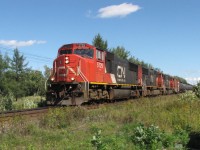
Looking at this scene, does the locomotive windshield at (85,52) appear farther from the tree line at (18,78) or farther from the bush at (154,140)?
the tree line at (18,78)

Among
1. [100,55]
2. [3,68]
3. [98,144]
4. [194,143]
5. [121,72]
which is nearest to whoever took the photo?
[98,144]

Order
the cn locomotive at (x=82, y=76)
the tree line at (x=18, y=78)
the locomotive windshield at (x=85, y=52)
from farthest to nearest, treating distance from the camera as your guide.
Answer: the tree line at (x=18, y=78) → the locomotive windshield at (x=85, y=52) → the cn locomotive at (x=82, y=76)

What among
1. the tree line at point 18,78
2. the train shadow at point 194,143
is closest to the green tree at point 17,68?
the tree line at point 18,78

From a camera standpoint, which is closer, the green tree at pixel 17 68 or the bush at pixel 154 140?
the bush at pixel 154 140

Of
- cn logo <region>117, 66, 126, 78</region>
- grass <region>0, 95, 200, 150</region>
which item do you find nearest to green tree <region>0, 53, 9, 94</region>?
cn logo <region>117, 66, 126, 78</region>

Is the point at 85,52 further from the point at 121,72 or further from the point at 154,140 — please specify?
the point at 154,140

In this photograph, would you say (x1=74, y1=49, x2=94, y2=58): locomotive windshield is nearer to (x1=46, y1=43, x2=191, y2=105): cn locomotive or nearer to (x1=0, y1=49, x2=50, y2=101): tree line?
(x1=46, y1=43, x2=191, y2=105): cn locomotive

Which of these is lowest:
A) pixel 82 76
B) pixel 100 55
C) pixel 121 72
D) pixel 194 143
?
pixel 194 143

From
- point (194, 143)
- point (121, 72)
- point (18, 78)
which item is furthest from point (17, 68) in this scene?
point (194, 143)

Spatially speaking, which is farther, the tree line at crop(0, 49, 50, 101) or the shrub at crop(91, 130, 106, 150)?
the tree line at crop(0, 49, 50, 101)

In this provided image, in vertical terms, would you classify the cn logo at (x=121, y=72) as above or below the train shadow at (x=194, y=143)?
above

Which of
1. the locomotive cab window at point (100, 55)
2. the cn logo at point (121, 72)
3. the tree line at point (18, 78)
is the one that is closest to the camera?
the locomotive cab window at point (100, 55)

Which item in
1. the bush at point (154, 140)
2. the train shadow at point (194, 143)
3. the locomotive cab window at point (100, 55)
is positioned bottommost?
the train shadow at point (194, 143)

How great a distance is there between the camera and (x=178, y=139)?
9.09 m
